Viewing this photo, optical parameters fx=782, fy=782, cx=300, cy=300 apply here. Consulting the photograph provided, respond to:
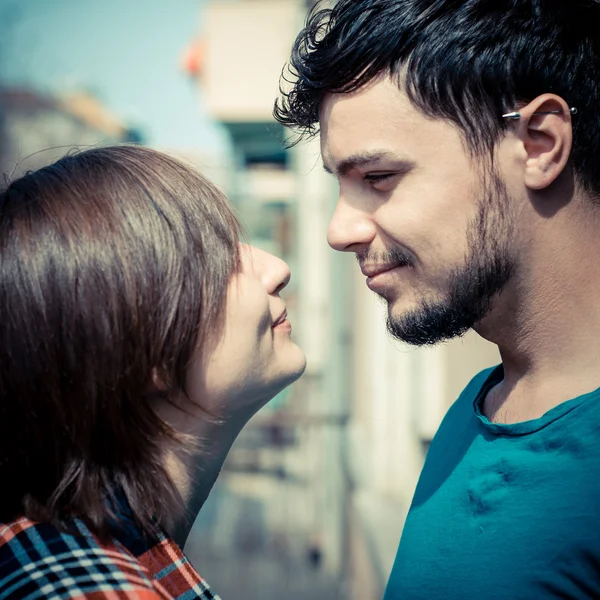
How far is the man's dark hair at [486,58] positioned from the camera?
149 centimetres

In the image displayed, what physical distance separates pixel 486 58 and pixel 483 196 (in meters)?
0.26

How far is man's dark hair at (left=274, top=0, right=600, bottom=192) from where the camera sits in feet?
4.89

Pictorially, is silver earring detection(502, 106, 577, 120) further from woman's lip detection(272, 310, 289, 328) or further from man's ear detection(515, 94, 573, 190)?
woman's lip detection(272, 310, 289, 328)

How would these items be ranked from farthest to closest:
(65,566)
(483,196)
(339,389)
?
(339,389), (483,196), (65,566)

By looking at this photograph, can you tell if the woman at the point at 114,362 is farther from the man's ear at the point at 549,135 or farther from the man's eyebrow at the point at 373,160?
the man's ear at the point at 549,135

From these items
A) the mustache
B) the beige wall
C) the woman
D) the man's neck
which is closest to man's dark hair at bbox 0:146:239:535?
the woman

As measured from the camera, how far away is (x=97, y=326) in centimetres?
139

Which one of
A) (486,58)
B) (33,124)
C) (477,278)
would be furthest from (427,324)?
(33,124)

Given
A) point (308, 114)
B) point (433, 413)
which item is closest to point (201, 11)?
point (433, 413)

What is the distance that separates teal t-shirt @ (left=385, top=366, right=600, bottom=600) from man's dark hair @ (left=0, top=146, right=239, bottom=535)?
0.52 m

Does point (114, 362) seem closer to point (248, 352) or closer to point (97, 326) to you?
point (97, 326)

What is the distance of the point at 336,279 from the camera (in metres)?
5.73

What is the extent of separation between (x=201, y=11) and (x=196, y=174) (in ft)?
34.8

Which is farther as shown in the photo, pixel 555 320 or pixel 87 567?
pixel 555 320
